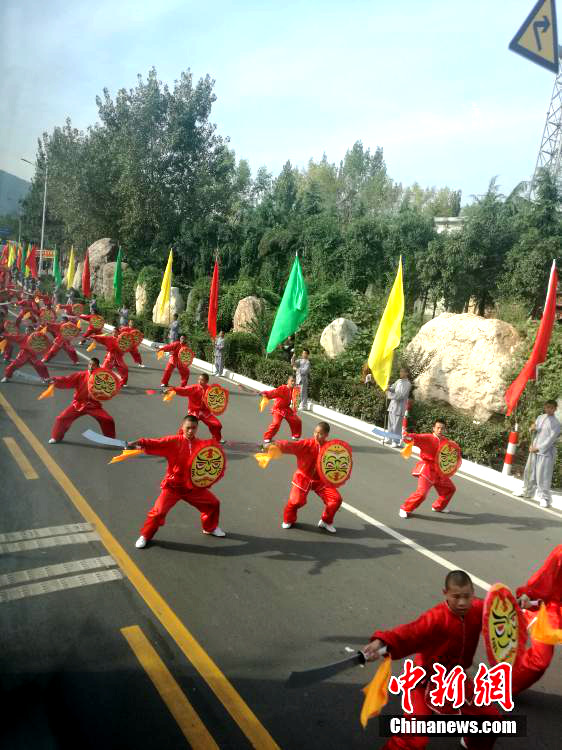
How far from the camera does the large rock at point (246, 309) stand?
2316 cm

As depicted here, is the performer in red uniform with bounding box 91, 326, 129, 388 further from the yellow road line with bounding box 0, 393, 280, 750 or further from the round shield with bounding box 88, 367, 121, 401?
the yellow road line with bounding box 0, 393, 280, 750

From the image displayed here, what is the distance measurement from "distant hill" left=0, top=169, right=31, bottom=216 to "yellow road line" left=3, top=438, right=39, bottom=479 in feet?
14.8

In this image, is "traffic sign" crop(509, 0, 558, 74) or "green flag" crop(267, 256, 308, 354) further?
"green flag" crop(267, 256, 308, 354)

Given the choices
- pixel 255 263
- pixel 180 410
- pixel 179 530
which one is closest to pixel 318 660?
pixel 179 530

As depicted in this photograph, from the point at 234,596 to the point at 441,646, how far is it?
6.78 ft

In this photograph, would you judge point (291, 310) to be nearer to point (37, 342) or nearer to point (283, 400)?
point (283, 400)

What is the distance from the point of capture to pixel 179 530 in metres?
6.10

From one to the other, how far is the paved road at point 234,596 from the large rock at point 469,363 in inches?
162

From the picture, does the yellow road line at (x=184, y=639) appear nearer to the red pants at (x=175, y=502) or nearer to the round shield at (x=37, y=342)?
the red pants at (x=175, y=502)

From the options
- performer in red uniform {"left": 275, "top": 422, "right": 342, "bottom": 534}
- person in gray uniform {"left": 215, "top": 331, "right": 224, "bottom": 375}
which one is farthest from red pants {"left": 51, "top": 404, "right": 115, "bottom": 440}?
person in gray uniform {"left": 215, "top": 331, "right": 224, "bottom": 375}

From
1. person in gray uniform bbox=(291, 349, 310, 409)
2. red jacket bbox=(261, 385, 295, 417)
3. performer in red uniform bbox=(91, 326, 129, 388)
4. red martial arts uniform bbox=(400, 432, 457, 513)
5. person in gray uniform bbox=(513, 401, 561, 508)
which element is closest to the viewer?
red martial arts uniform bbox=(400, 432, 457, 513)

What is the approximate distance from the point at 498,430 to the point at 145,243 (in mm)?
29760

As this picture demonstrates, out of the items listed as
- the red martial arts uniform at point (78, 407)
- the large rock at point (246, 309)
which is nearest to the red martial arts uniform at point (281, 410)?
the red martial arts uniform at point (78, 407)

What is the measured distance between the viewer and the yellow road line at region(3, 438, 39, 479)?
24.1 feet
